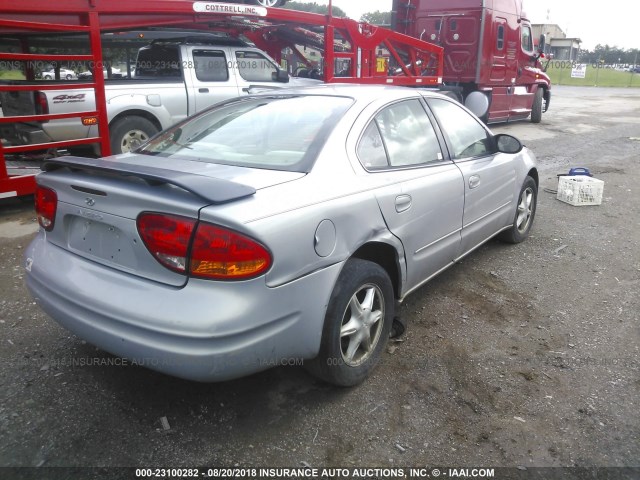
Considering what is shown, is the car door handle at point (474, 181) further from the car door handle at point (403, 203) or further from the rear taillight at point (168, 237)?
the rear taillight at point (168, 237)

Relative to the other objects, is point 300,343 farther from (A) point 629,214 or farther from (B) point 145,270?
(A) point 629,214

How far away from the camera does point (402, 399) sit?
2824 mm

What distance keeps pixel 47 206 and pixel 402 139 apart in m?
2.09

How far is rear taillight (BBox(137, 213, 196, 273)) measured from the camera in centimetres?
221

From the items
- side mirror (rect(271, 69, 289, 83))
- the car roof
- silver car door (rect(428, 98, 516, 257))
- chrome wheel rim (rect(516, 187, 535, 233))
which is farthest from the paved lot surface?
side mirror (rect(271, 69, 289, 83))

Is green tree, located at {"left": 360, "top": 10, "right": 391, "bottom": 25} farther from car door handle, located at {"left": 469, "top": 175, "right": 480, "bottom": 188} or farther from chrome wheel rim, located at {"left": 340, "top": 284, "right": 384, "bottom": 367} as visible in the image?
chrome wheel rim, located at {"left": 340, "top": 284, "right": 384, "bottom": 367}

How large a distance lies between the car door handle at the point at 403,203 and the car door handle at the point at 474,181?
93 centimetres

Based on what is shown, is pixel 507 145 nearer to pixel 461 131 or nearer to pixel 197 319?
pixel 461 131

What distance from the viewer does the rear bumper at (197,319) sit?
2.16 meters

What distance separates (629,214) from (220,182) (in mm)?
5902

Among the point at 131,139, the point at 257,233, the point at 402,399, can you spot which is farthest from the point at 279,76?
the point at 257,233

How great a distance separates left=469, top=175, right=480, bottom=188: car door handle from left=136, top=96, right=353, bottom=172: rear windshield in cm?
121

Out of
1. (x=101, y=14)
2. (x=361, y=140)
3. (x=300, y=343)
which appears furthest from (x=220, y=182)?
(x=101, y=14)

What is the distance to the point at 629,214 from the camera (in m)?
6.48
